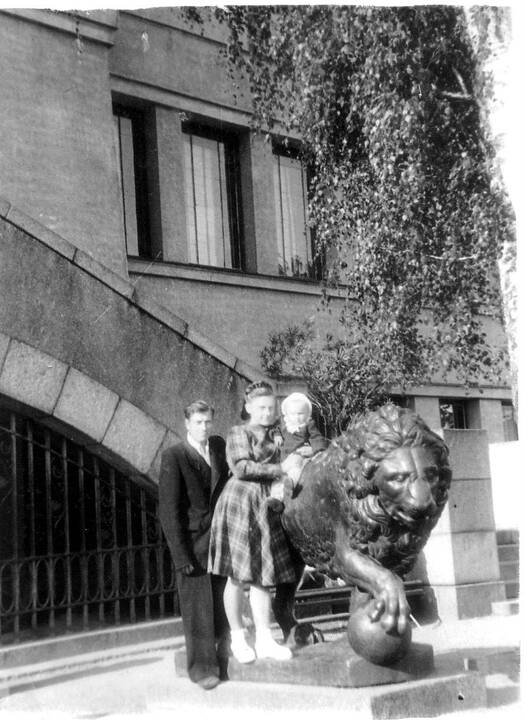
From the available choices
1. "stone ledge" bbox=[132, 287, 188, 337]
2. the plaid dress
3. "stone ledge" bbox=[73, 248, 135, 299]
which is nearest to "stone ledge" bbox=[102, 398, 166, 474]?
"stone ledge" bbox=[132, 287, 188, 337]

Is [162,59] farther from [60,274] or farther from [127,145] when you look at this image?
[60,274]

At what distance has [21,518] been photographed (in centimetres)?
787

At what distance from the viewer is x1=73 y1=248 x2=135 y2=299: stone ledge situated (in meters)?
7.69

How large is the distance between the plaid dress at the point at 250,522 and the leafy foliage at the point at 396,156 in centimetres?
496

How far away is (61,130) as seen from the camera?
12.9 m

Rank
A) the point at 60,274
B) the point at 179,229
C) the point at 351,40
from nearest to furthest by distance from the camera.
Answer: the point at 60,274 → the point at 351,40 → the point at 179,229

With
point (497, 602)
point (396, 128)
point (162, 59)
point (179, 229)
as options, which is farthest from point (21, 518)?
point (162, 59)

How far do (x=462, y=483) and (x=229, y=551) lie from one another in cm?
476

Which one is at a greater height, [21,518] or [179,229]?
[179,229]

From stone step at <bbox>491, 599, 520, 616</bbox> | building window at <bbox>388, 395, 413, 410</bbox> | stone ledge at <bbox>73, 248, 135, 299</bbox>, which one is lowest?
stone step at <bbox>491, 599, 520, 616</bbox>

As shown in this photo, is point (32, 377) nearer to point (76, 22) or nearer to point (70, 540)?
point (70, 540)

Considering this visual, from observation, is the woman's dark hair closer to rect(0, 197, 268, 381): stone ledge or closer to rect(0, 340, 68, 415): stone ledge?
rect(0, 340, 68, 415): stone ledge

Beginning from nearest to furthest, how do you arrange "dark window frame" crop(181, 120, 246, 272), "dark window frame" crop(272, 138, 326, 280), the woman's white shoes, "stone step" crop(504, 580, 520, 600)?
the woman's white shoes → "stone step" crop(504, 580, 520, 600) → "dark window frame" crop(181, 120, 246, 272) → "dark window frame" crop(272, 138, 326, 280)

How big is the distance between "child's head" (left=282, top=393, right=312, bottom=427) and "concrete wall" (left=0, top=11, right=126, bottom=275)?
336 inches
